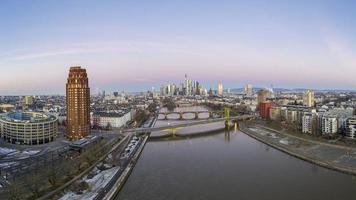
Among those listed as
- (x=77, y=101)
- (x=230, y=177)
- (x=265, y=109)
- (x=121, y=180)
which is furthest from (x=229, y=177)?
(x=265, y=109)

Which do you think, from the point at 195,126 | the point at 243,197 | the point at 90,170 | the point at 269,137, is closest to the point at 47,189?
the point at 90,170

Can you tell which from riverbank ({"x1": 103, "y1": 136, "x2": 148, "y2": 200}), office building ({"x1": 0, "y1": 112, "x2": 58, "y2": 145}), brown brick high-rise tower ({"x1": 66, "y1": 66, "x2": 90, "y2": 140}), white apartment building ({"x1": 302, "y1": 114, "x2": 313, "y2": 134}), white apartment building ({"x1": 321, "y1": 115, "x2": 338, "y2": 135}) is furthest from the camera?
white apartment building ({"x1": 302, "y1": 114, "x2": 313, "y2": 134})

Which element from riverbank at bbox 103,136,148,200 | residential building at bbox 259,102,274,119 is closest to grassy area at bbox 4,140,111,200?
riverbank at bbox 103,136,148,200

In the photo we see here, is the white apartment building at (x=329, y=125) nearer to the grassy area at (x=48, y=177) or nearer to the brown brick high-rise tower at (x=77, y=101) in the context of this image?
the grassy area at (x=48, y=177)

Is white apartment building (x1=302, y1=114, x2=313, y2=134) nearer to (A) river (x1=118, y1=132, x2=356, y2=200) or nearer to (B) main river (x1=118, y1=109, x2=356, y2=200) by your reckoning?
(A) river (x1=118, y1=132, x2=356, y2=200)

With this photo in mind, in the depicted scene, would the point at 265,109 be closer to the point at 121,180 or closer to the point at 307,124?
the point at 307,124

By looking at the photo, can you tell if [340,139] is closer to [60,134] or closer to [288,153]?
[288,153]
